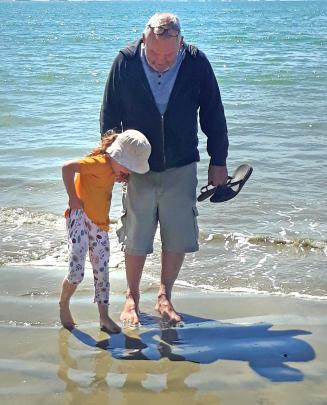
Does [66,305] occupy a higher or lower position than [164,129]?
lower

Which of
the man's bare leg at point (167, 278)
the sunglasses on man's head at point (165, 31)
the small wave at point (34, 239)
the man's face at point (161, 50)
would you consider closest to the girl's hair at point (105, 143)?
the man's face at point (161, 50)

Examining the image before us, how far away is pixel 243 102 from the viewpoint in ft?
50.5

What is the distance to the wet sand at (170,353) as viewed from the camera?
367 centimetres

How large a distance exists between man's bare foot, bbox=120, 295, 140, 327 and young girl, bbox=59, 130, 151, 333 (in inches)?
4.9

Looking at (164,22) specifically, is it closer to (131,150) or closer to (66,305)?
(131,150)

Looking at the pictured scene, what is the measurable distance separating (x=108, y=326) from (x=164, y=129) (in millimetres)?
1274

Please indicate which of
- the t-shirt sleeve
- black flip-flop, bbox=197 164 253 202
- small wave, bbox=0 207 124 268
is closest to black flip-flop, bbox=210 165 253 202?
black flip-flop, bbox=197 164 253 202

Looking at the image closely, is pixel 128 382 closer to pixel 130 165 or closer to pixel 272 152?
pixel 130 165

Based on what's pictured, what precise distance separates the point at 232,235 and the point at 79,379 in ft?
10.9

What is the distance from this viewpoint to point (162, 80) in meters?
4.50

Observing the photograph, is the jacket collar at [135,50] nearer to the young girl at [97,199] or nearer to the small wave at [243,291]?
the young girl at [97,199]

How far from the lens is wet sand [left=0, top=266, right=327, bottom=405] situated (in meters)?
3.67

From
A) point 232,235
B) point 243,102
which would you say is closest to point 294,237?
point 232,235

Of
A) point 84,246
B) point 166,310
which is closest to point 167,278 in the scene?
point 166,310
